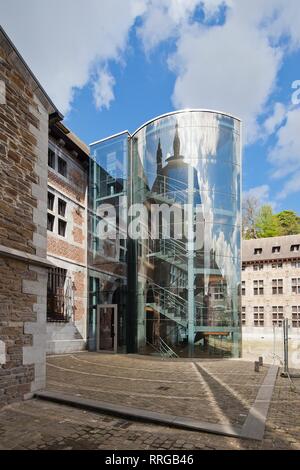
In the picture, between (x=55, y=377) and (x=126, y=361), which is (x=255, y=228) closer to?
(x=126, y=361)

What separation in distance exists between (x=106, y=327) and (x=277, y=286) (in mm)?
29896

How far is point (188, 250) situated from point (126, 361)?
5.16 meters

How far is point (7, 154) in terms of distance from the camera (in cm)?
739

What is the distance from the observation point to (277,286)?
1666 inches

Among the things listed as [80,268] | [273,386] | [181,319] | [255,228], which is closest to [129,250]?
[80,268]

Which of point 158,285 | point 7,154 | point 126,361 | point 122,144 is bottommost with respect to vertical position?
point 126,361

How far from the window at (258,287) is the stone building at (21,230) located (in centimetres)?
3900

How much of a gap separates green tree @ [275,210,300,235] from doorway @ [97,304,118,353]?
40.1 metres

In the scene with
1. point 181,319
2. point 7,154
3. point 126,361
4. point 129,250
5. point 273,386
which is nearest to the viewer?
point 7,154

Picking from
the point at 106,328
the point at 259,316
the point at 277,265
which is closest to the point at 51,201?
the point at 106,328

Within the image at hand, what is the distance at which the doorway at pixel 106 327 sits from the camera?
1766 cm

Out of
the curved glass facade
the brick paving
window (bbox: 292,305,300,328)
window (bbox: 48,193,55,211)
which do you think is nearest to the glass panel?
the curved glass facade

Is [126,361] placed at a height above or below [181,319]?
below
